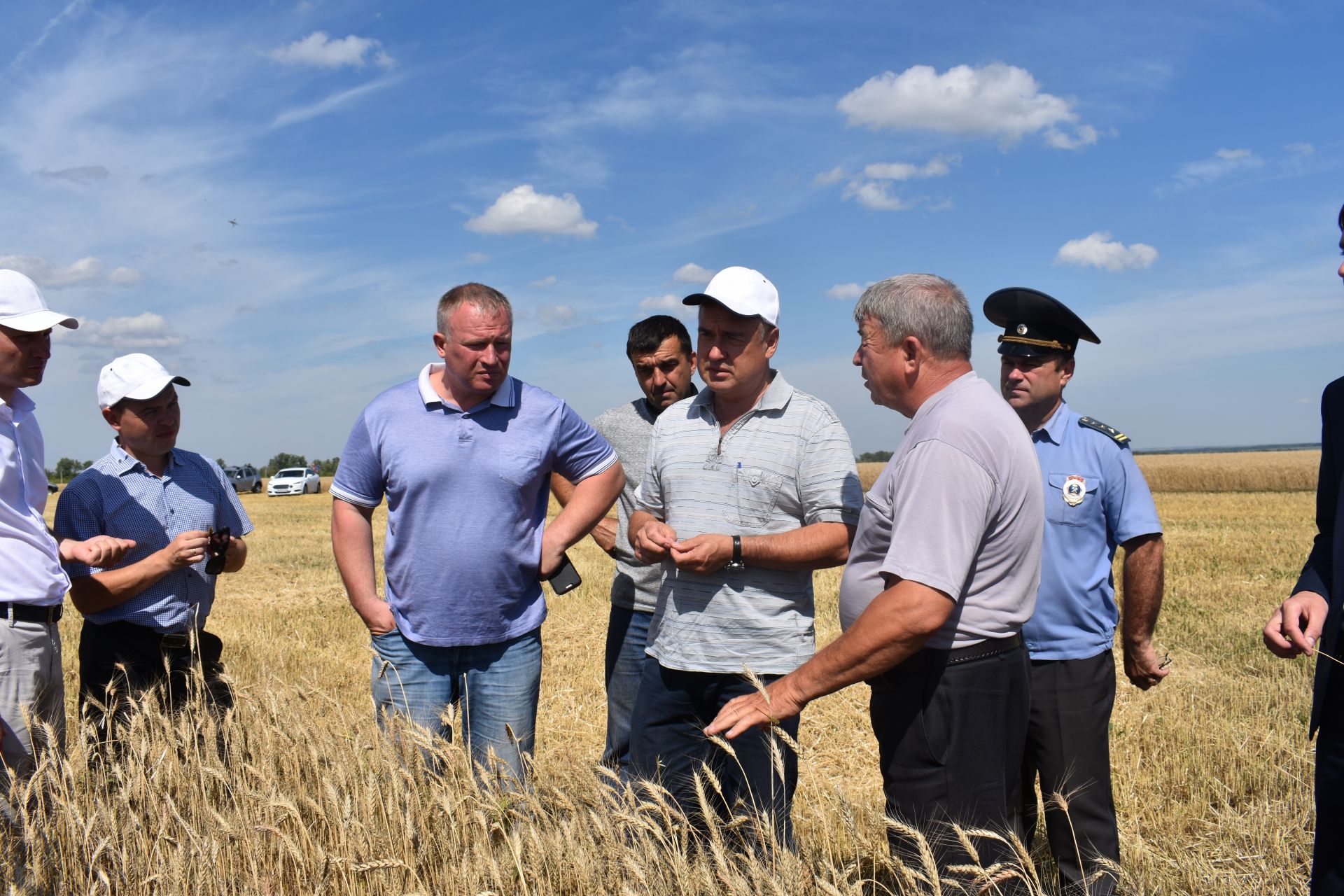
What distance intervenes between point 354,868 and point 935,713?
160 cm

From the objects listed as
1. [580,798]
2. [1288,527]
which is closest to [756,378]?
[580,798]

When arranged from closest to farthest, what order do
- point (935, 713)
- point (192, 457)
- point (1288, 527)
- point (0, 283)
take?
point (935, 713) → point (0, 283) → point (192, 457) → point (1288, 527)

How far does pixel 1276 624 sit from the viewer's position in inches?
111

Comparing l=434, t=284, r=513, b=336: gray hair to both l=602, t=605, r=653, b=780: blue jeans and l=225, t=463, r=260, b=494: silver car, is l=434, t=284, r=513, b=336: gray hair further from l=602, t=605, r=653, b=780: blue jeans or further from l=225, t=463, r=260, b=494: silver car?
l=225, t=463, r=260, b=494: silver car

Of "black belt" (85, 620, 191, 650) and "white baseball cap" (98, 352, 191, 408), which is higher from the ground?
"white baseball cap" (98, 352, 191, 408)

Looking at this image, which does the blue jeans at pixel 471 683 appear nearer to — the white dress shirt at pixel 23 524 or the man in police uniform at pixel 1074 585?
the white dress shirt at pixel 23 524

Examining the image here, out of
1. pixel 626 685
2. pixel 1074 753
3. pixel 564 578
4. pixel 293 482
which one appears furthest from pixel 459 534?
pixel 293 482

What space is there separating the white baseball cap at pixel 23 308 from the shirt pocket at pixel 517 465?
1722mm

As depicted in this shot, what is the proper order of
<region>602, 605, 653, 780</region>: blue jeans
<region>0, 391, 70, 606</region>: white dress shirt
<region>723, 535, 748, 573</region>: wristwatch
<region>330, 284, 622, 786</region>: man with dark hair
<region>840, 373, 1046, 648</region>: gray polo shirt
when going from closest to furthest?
<region>840, 373, 1046, 648</region>: gray polo shirt, <region>723, 535, 748, 573</region>: wristwatch, <region>0, 391, 70, 606</region>: white dress shirt, <region>330, 284, 622, 786</region>: man with dark hair, <region>602, 605, 653, 780</region>: blue jeans

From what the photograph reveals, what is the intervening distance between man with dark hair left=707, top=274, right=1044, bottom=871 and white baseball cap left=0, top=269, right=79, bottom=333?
2903 millimetres

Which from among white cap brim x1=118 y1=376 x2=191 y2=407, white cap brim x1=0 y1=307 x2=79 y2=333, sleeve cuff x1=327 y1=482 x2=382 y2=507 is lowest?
sleeve cuff x1=327 y1=482 x2=382 y2=507

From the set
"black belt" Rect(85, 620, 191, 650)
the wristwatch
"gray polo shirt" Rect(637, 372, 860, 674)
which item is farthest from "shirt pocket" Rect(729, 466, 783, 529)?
"black belt" Rect(85, 620, 191, 650)

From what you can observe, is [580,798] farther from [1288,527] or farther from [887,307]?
[1288,527]

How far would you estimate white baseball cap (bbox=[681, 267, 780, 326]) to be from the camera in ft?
11.5
